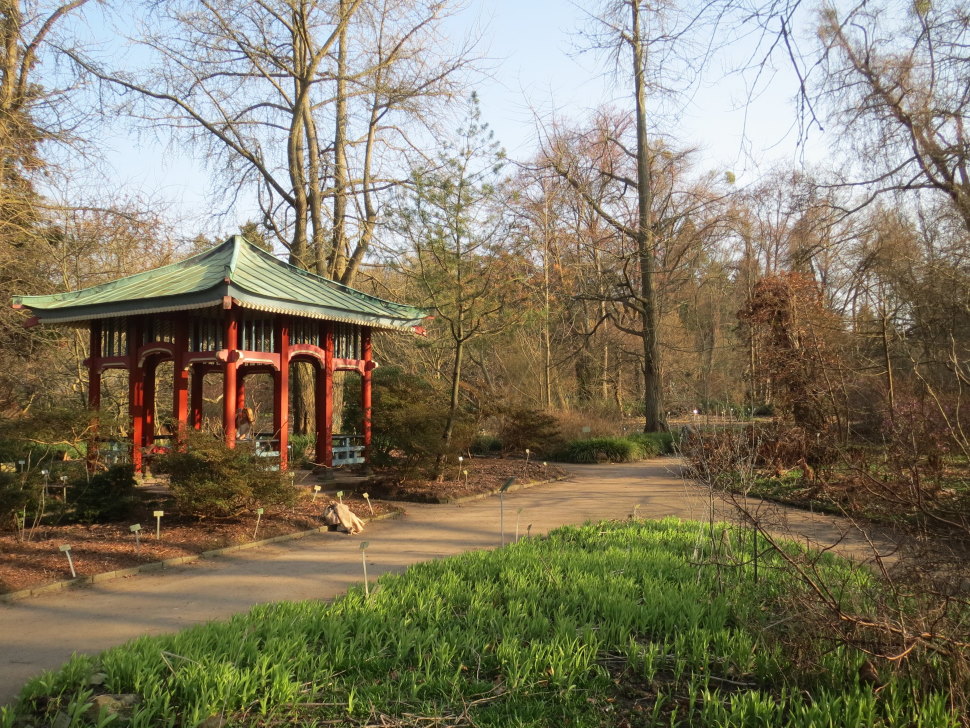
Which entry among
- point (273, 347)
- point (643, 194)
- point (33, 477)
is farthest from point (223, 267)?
point (643, 194)

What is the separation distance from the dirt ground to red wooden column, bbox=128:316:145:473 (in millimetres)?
2567

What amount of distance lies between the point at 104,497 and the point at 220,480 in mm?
2314

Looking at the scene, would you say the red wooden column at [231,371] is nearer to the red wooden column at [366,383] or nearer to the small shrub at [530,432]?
the red wooden column at [366,383]

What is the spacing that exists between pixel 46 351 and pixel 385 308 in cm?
1031

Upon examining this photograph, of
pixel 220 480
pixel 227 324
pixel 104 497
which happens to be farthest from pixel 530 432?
pixel 104 497

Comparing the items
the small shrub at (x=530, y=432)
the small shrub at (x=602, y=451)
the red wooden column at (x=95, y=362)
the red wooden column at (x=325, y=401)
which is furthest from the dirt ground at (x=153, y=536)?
the small shrub at (x=602, y=451)

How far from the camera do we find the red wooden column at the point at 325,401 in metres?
14.4

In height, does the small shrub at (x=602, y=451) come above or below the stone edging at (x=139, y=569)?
above

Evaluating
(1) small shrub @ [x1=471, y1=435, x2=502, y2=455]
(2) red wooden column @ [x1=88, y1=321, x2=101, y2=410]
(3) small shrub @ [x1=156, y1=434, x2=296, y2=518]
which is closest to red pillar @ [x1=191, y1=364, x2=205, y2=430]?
(2) red wooden column @ [x1=88, y1=321, x2=101, y2=410]

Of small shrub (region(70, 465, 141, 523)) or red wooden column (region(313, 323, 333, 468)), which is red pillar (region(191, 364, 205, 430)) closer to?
red wooden column (region(313, 323, 333, 468))

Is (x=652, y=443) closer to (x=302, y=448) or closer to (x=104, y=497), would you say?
(x=302, y=448)

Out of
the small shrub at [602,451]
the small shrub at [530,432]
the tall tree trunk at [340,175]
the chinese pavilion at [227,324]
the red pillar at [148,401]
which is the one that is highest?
the tall tree trunk at [340,175]

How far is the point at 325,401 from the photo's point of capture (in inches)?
572

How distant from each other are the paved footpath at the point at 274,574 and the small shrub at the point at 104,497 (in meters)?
3.00
